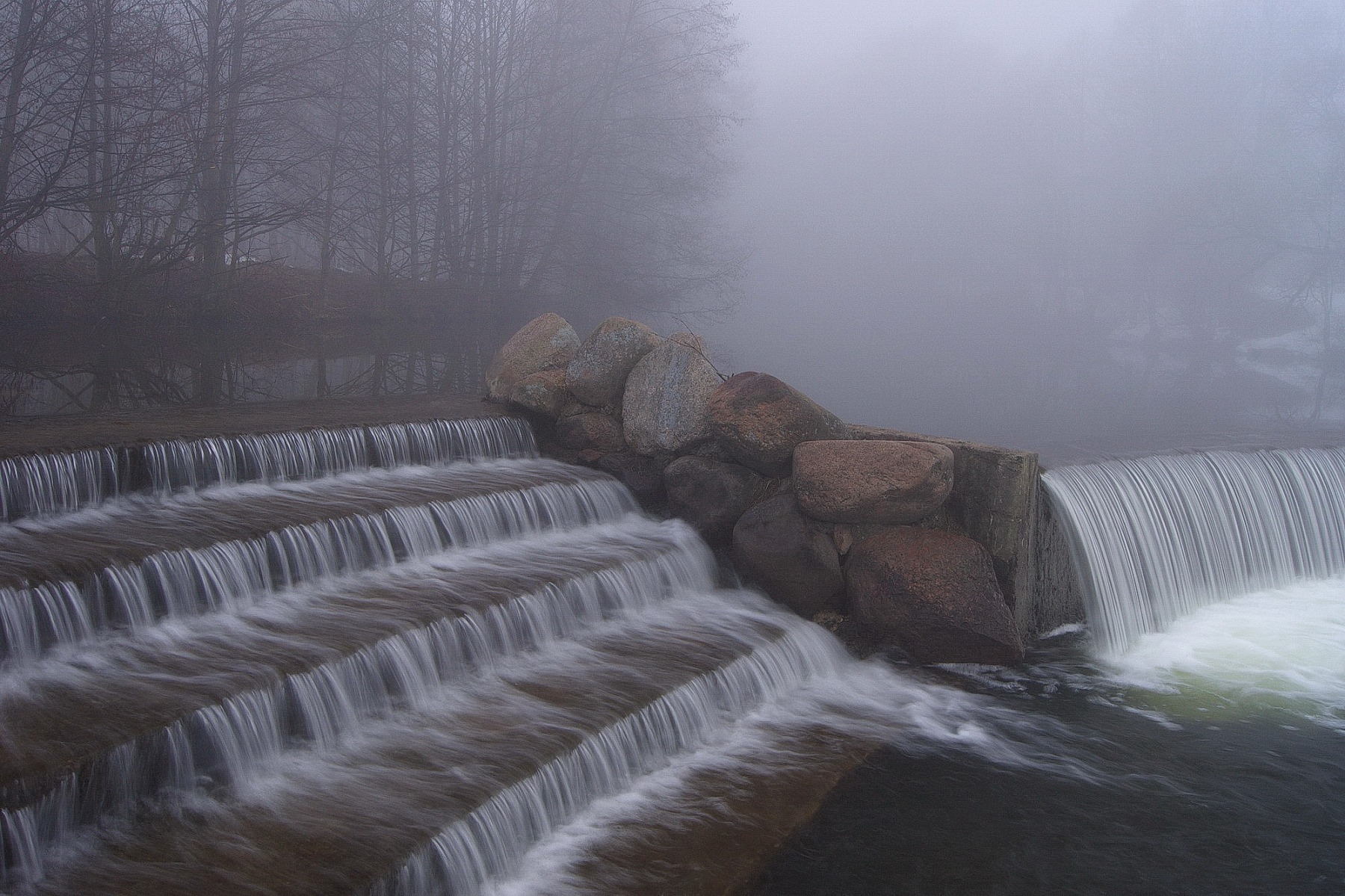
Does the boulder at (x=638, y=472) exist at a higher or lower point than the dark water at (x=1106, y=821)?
Result: higher

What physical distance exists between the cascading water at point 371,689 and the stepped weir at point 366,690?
0.05ft

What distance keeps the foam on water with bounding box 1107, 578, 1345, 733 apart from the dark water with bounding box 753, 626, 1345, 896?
1.38 ft

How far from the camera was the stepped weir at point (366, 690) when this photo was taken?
360cm

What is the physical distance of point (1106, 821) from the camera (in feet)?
15.2

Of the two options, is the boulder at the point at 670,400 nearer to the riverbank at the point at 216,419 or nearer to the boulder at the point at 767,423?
the boulder at the point at 767,423

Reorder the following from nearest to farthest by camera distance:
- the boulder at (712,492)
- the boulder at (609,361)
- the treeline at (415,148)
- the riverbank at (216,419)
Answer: the riverbank at (216,419)
the boulder at (712,492)
the boulder at (609,361)
the treeline at (415,148)

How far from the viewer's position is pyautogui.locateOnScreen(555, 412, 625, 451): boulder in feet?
28.1

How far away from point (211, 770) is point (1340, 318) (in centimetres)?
3470

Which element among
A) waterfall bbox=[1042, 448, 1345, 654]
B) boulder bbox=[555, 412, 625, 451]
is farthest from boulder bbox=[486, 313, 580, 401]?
waterfall bbox=[1042, 448, 1345, 654]

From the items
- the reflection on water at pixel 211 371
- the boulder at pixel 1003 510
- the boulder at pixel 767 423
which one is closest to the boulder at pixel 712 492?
the boulder at pixel 767 423

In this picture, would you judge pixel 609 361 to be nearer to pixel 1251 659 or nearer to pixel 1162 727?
pixel 1162 727

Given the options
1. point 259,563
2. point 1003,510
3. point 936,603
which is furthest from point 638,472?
point 259,563

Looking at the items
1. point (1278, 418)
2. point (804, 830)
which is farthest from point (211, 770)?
point (1278, 418)

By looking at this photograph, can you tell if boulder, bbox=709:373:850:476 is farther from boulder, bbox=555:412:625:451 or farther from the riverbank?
the riverbank
